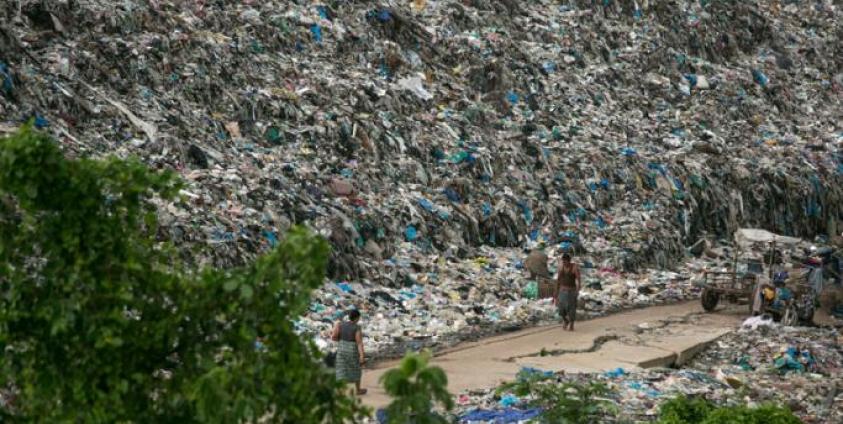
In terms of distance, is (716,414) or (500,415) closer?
(716,414)

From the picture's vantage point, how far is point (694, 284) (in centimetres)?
1708

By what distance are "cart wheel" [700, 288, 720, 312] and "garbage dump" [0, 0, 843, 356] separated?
2.94 ft

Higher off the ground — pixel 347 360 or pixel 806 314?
pixel 347 360

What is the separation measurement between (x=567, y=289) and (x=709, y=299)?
3.44 metres

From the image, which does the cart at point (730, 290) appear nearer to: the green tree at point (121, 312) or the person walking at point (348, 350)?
the person walking at point (348, 350)

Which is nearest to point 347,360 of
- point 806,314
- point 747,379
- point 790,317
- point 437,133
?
point 747,379

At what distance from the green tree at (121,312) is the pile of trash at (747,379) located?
4677 mm

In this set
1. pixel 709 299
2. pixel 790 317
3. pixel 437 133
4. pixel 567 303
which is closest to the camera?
pixel 567 303

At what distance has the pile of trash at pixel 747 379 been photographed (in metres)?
9.49

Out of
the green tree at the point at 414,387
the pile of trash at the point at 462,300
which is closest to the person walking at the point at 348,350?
the pile of trash at the point at 462,300

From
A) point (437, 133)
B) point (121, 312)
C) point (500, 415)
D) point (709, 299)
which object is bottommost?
point (709, 299)

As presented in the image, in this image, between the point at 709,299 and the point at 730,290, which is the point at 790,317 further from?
the point at 709,299

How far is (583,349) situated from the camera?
40.2 feet

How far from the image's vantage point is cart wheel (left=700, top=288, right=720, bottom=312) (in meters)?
15.5
